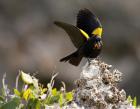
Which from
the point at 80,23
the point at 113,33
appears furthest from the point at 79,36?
the point at 113,33

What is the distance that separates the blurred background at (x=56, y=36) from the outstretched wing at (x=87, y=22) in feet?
27.8

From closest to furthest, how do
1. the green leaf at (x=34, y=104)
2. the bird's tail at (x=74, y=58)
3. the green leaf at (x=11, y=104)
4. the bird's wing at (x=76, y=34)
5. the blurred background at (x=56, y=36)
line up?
1. the green leaf at (x=11, y=104)
2. the green leaf at (x=34, y=104)
3. the bird's wing at (x=76, y=34)
4. the bird's tail at (x=74, y=58)
5. the blurred background at (x=56, y=36)

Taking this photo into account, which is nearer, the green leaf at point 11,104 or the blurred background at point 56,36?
the green leaf at point 11,104

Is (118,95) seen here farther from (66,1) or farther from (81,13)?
(66,1)

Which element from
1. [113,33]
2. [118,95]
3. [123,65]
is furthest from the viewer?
[113,33]

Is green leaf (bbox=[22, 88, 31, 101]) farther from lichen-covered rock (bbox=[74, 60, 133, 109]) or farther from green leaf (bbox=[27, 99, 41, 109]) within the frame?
lichen-covered rock (bbox=[74, 60, 133, 109])

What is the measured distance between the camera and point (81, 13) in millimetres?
3842

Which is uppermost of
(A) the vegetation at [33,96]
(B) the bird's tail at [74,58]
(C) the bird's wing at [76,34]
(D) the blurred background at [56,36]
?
(D) the blurred background at [56,36]

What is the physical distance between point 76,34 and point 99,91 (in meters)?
0.64

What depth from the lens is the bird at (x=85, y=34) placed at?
3732 millimetres

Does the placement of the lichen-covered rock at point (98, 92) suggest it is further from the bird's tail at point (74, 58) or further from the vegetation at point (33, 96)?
the bird's tail at point (74, 58)

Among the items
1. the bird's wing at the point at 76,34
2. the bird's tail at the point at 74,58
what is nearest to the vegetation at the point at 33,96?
the bird's wing at the point at 76,34

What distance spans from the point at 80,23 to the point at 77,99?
0.69 meters

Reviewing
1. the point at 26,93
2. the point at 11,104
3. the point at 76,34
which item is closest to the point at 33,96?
the point at 26,93
